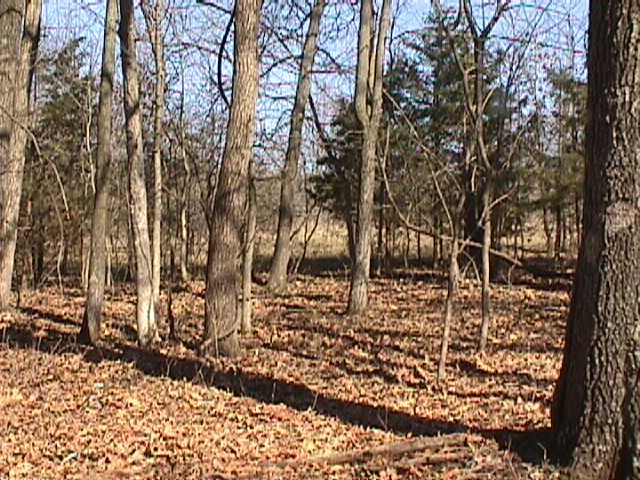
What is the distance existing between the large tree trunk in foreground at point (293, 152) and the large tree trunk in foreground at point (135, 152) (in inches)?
218

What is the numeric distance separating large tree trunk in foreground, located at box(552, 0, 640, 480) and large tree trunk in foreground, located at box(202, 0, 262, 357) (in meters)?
5.45

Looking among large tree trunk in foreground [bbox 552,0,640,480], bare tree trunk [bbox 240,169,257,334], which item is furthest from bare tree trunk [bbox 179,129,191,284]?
large tree trunk in foreground [bbox 552,0,640,480]

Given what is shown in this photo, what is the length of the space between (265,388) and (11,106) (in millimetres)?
7816

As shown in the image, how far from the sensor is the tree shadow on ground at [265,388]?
4.96 meters

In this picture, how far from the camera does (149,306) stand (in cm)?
1073

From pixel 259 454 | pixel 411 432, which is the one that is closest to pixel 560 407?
pixel 411 432

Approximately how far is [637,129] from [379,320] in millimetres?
8740

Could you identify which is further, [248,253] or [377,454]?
[248,253]

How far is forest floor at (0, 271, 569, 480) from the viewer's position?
494 centimetres

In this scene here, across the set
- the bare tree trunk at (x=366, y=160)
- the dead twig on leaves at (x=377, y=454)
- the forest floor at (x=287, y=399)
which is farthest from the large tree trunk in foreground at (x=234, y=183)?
the dead twig on leaves at (x=377, y=454)

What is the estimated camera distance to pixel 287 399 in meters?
7.38

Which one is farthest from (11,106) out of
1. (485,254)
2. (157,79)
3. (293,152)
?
(485,254)

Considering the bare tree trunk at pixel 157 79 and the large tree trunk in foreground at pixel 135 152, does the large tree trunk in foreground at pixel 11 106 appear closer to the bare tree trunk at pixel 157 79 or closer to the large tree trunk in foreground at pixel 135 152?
the bare tree trunk at pixel 157 79

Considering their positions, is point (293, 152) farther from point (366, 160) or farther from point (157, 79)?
point (157, 79)
